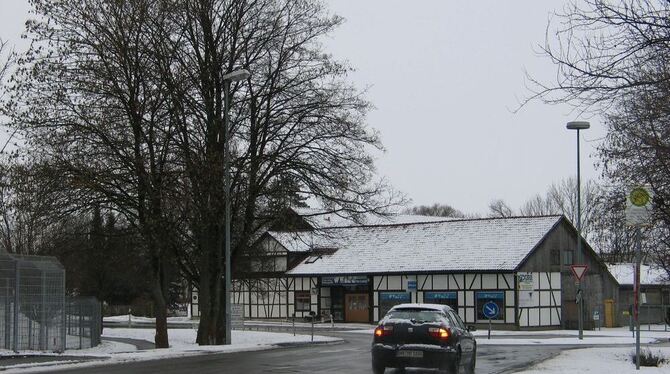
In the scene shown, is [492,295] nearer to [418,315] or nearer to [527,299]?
[527,299]

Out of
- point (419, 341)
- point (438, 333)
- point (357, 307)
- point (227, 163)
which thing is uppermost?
point (227, 163)

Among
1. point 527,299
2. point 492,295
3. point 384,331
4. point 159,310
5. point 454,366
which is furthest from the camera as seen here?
point 492,295

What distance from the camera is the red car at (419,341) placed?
17.4 meters

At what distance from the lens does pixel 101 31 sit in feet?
92.1

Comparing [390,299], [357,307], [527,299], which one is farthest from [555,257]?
[357,307]

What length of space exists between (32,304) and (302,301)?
121 ft

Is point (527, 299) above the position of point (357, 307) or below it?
above

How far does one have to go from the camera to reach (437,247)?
5572cm

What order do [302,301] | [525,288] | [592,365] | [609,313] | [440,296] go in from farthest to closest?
1. [302,301]
2. [609,313]
3. [440,296]
4. [525,288]
5. [592,365]

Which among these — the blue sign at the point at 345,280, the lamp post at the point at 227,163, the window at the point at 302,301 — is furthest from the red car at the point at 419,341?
the window at the point at 302,301

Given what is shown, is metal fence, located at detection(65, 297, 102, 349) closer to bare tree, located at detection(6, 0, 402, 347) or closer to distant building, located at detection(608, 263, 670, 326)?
bare tree, located at detection(6, 0, 402, 347)

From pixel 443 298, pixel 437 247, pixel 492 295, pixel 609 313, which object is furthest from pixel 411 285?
pixel 609 313

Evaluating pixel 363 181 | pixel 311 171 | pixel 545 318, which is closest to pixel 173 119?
pixel 311 171

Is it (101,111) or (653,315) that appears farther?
(653,315)
